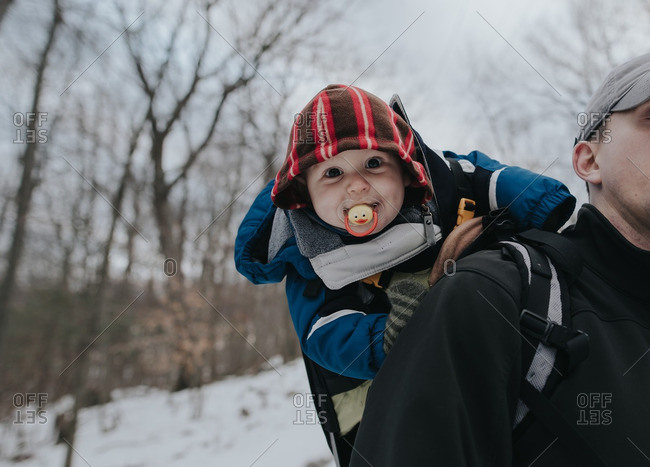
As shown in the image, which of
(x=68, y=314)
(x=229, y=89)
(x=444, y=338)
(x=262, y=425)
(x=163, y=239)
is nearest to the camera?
(x=444, y=338)

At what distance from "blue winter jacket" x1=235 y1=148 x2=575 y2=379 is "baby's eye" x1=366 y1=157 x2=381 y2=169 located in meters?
0.23

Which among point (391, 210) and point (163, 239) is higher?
point (163, 239)

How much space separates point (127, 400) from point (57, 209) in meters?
5.36

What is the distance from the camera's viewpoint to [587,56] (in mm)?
9172

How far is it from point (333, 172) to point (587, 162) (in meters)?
0.79

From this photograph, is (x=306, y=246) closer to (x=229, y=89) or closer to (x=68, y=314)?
(x=229, y=89)

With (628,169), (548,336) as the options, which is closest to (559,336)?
(548,336)

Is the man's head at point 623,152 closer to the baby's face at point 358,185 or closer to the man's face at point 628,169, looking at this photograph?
the man's face at point 628,169

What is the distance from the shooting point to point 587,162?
1.20m

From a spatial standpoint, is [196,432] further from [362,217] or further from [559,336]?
[559,336]

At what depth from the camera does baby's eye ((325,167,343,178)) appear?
4.44 ft

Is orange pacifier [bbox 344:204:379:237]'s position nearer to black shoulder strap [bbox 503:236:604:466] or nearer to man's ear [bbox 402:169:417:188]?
man's ear [bbox 402:169:417:188]

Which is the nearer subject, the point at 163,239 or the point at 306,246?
the point at 306,246

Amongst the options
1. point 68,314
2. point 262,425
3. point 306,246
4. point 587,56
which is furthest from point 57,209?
point 587,56
